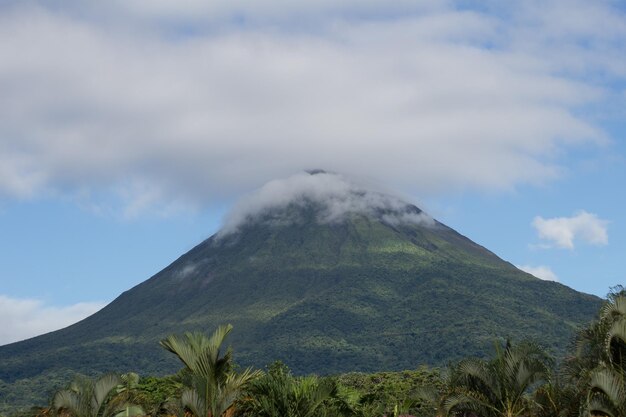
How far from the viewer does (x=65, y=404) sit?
20.3 meters

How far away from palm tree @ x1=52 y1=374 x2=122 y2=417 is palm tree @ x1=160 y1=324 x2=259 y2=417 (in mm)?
2864

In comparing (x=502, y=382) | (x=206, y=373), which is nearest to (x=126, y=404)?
(x=206, y=373)

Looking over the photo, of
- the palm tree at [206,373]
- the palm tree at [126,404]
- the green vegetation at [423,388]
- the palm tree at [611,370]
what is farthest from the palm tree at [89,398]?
the palm tree at [611,370]

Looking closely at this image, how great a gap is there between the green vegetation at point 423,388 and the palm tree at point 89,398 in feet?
0.07

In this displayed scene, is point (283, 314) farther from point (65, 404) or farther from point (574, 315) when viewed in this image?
point (65, 404)

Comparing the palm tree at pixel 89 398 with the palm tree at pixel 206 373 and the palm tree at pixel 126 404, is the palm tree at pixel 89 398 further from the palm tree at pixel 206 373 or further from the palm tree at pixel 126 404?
the palm tree at pixel 206 373

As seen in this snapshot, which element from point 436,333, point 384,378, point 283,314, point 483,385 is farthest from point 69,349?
point 483,385

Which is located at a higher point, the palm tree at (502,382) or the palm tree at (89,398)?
the palm tree at (89,398)

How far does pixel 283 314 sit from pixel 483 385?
175 meters

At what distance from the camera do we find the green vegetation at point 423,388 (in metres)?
18.2

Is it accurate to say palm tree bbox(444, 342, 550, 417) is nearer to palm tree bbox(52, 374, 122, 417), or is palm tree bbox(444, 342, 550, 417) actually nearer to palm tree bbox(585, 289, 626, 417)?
palm tree bbox(585, 289, 626, 417)

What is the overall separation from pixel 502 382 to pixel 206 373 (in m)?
8.16

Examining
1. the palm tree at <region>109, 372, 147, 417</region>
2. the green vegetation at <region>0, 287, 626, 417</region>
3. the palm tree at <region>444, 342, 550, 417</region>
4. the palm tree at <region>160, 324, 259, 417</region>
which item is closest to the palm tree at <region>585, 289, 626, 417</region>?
the green vegetation at <region>0, 287, 626, 417</region>

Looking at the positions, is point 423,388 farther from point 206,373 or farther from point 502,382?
point 206,373
